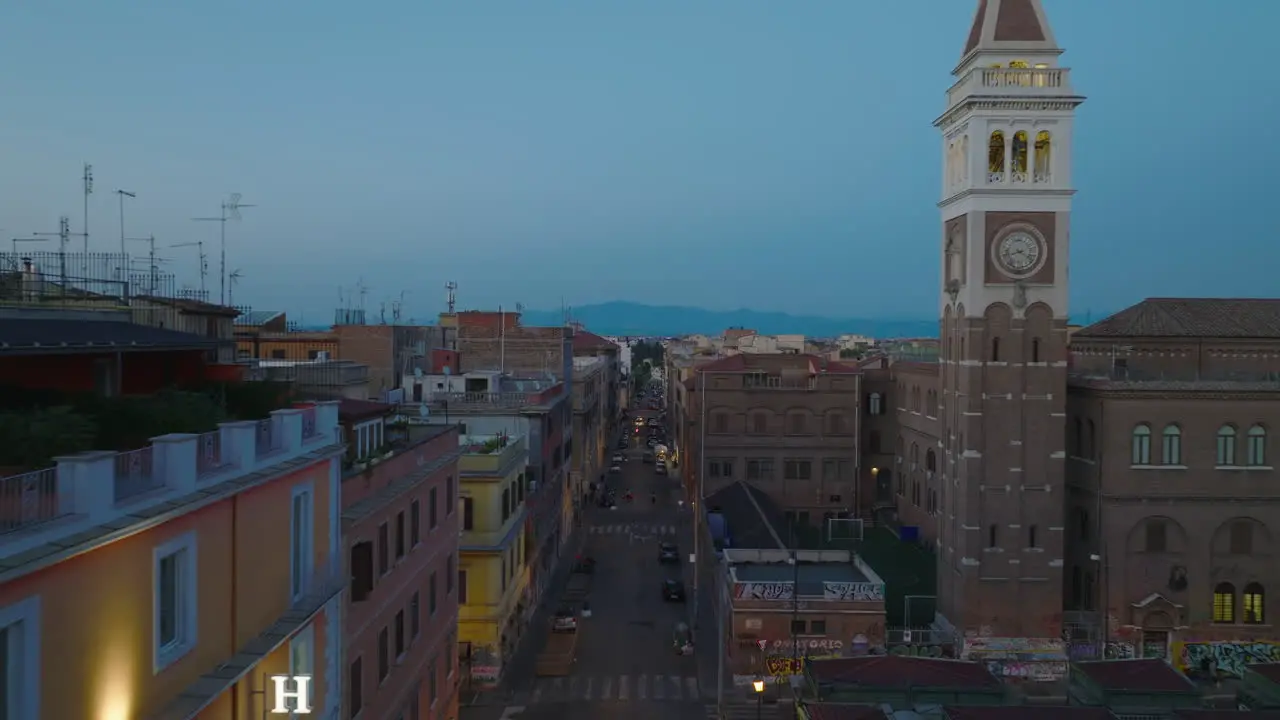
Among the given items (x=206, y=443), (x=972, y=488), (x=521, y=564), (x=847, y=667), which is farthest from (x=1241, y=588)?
(x=206, y=443)

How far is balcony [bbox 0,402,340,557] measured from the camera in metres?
9.70

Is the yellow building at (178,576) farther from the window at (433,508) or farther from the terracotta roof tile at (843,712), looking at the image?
the terracotta roof tile at (843,712)

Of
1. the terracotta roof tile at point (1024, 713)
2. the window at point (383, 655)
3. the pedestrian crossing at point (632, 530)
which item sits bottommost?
the pedestrian crossing at point (632, 530)

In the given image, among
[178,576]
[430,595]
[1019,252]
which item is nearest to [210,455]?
[178,576]

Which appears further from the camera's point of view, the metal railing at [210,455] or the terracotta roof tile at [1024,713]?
the terracotta roof tile at [1024,713]

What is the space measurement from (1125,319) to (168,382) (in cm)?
4781

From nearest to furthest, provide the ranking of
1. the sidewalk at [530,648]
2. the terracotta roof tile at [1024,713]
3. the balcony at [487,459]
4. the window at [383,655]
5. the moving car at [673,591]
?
1. the window at [383,655]
2. the terracotta roof tile at [1024,713]
3. the sidewalk at [530,648]
4. the balcony at [487,459]
5. the moving car at [673,591]

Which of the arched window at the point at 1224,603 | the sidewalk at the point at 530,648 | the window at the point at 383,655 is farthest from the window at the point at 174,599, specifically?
the arched window at the point at 1224,603

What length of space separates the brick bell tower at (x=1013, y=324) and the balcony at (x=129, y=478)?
1369 inches

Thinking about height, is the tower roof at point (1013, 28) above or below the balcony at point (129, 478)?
above

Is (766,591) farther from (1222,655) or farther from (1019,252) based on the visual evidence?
(1222,655)

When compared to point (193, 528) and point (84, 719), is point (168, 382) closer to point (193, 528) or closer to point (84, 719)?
point (193, 528)

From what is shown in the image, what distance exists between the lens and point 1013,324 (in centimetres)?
4481

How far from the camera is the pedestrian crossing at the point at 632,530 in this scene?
7538cm
